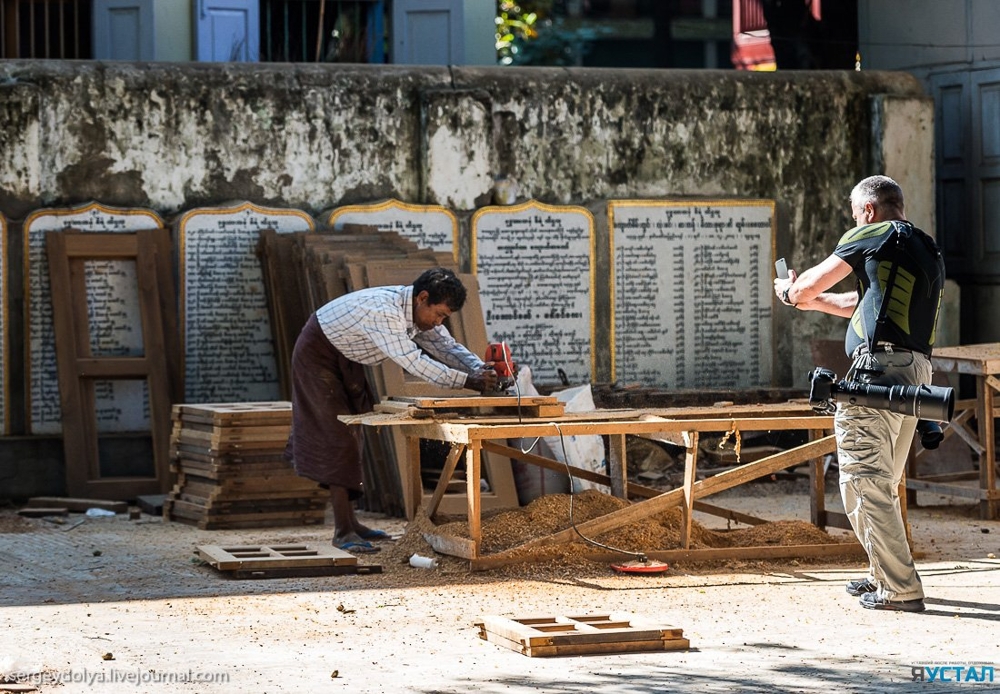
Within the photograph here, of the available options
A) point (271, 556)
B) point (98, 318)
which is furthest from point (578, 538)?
point (98, 318)

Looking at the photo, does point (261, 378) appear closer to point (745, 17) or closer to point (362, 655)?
point (362, 655)

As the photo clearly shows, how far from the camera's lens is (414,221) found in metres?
12.5

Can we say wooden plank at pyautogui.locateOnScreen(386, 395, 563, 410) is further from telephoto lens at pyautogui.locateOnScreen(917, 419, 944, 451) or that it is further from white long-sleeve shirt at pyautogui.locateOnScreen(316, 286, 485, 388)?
telephoto lens at pyautogui.locateOnScreen(917, 419, 944, 451)

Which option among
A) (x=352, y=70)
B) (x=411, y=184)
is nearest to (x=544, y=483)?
(x=411, y=184)

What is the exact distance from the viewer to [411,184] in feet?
41.1

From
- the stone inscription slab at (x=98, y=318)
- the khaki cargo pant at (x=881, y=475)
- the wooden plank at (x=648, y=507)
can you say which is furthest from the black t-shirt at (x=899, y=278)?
the stone inscription slab at (x=98, y=318)

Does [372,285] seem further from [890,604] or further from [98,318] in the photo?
[890,604]

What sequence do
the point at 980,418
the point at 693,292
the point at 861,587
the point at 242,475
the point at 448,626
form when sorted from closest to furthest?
1. the point at 448,626
2. the point at 861,587
3. the point at 242,475
4. the point at 980,418
5. the point at 693,292

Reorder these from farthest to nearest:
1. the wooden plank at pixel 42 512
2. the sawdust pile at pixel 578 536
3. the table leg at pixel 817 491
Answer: the wooden plank at pixel 42 512
the table leg at pixel 817 491
the sawdust pile at pixel 578 536

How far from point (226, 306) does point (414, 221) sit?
61.0 inches

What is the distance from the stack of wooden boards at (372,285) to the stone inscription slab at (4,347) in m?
1.81

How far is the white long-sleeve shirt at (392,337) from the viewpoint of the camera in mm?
8805

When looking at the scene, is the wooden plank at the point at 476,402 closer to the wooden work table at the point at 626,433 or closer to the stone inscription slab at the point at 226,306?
the wooden work table at the point at 626,433

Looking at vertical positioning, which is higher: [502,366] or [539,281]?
[539,281]
